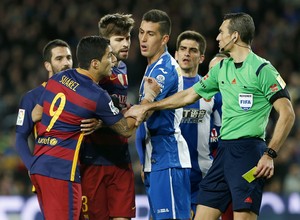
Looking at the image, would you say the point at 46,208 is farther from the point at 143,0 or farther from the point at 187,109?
the point at 143,0

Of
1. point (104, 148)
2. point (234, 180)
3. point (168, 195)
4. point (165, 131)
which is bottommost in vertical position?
point (168, 195)

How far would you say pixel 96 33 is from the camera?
16.0 m

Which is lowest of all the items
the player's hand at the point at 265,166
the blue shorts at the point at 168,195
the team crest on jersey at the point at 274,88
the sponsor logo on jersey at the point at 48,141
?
the blue shorts at the point at 168,195

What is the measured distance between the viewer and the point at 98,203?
23.5 feet

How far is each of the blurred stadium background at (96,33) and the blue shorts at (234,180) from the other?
6339 millimetres

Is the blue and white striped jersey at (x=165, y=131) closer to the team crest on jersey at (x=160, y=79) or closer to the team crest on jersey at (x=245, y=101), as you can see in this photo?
the team crest on jersey at (x=160, y=79)

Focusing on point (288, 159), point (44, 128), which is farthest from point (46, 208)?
point (288, 159)

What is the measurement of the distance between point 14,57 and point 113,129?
30.8 ft

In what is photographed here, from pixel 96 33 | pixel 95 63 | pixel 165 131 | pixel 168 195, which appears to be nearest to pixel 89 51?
pixel 95 63

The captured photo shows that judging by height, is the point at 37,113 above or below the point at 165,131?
Result: above

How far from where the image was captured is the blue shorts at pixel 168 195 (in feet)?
23.2

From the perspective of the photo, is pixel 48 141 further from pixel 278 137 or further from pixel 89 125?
pixel 278 137

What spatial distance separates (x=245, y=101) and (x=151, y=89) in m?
1.00

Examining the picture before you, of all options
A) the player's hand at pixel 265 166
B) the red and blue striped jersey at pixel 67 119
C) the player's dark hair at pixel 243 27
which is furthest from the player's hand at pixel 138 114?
the player's hand at pixel 265 166
